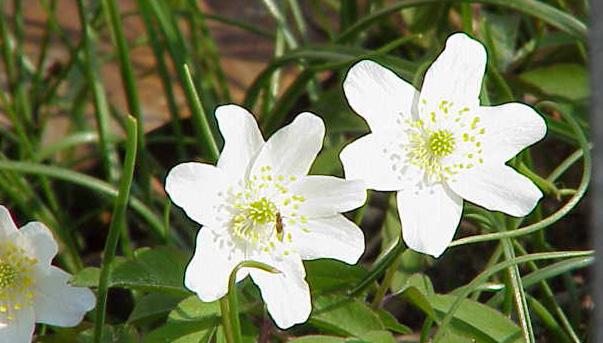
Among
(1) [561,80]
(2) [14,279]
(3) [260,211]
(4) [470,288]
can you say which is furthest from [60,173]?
(1) [561,80]

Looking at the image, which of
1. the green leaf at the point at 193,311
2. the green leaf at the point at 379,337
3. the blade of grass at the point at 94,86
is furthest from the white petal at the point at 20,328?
the blade of grass at the point at 94,86

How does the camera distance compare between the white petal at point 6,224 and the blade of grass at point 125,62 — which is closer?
the white petal at point 6,224

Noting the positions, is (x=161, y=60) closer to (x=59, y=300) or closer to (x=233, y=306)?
(x=59, y=300)

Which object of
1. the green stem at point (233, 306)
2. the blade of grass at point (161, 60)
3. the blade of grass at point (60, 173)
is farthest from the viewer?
the blade of grass at point (161, 60)

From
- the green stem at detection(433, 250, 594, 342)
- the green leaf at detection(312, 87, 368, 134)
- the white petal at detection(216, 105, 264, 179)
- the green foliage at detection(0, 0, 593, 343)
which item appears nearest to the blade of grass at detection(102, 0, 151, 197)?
the green foliage at detection(0, 0, 593, 343)

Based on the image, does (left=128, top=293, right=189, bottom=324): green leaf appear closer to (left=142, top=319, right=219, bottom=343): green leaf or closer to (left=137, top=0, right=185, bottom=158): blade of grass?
(left=142, top=319, right=219, bottom=343): green leaf

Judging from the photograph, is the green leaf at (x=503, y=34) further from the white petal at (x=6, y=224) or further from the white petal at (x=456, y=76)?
the white petal at (x=6, y=224)
